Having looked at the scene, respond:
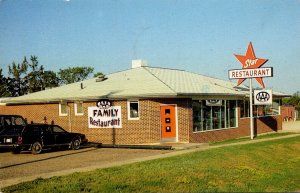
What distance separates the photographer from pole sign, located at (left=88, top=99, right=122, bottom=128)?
24.5 metres

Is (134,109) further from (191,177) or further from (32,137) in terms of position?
(191,177)

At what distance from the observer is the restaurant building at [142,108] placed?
23406 mm

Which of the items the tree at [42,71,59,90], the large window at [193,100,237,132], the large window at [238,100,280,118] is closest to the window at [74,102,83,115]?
the large window at [193,100,237,132]

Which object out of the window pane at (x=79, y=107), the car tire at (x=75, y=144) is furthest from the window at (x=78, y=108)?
the car tire at (x=75, y=144)

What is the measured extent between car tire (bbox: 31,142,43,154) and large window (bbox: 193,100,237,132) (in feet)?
29.0

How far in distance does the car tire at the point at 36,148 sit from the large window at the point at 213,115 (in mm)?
8847

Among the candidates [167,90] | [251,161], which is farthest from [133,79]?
[251,161]

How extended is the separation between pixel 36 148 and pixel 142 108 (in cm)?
649

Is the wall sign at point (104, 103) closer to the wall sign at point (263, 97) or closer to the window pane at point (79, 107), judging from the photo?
the window pane at point (79, 107)

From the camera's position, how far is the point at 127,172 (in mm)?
13008

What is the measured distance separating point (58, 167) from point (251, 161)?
7.58m

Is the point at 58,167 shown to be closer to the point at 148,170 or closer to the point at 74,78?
the point at 148,170

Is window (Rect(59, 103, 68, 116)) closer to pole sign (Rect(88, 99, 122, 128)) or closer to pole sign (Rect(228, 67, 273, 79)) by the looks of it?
pole sign (Rect(88, 99, 122, 128))

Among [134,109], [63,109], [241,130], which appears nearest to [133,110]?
[134,109]
